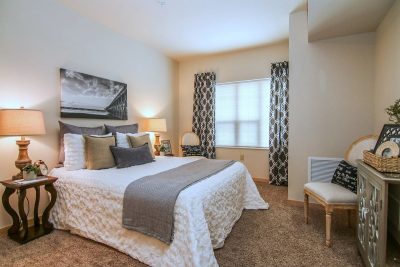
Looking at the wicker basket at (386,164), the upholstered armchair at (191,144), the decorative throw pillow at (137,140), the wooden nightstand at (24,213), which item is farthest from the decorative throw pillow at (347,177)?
the wooden nightstand at (24,213)

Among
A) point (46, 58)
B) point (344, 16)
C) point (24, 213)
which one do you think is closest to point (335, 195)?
point (344, 16)

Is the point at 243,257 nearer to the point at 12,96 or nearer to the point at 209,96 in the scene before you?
the point at 12,96

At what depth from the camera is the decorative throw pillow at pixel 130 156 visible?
8.57 ft

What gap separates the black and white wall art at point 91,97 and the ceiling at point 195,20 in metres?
0.87

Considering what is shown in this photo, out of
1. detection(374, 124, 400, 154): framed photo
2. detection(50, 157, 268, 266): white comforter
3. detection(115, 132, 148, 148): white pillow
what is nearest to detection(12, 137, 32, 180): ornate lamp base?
detection(50, 157, 268, 266): white comforter

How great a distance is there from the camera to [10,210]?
2.16 meters

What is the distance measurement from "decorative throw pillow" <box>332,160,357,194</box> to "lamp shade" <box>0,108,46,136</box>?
3207mm

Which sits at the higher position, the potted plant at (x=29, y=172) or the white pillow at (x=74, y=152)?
the white pillow at (x=74, y=152)

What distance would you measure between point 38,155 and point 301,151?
336 cm

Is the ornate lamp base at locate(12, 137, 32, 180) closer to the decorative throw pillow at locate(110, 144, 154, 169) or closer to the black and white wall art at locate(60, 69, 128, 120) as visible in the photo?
the black and white wall art at locate(60, 69, 128, 120)

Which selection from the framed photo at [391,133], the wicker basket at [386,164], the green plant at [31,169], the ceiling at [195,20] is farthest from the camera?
the ceiling at [195,20]

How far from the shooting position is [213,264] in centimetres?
160

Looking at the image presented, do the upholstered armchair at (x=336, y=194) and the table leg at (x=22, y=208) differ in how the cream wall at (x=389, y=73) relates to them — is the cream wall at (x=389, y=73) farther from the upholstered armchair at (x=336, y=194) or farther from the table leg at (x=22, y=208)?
the table leg at (x=22, y=208)

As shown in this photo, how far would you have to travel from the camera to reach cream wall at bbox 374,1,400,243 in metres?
1.73
